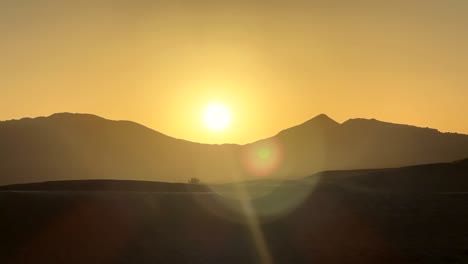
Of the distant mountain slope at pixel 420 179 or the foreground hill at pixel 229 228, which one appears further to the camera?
the distant mountain slope at pixel 420 179

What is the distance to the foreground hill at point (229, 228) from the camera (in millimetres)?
24531

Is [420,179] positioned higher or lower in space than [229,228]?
higher

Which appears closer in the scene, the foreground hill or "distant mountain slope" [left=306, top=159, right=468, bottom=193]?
the foreground hill

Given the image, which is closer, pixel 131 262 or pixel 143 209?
pixel 131 262

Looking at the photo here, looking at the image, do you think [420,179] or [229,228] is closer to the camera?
[229,228]

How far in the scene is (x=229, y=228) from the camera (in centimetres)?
2798

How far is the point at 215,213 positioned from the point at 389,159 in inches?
6940

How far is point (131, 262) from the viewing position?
23594 mm

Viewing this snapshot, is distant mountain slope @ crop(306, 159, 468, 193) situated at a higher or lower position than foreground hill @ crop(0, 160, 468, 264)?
higher

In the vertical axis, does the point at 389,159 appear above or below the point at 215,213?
above

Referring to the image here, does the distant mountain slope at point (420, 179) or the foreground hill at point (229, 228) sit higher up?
the distant mountain slope at point (420, 179)

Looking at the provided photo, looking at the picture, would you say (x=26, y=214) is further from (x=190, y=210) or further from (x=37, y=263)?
(x=190, y=210)

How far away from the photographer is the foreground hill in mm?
24531

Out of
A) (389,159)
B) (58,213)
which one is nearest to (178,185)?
(58,213)
